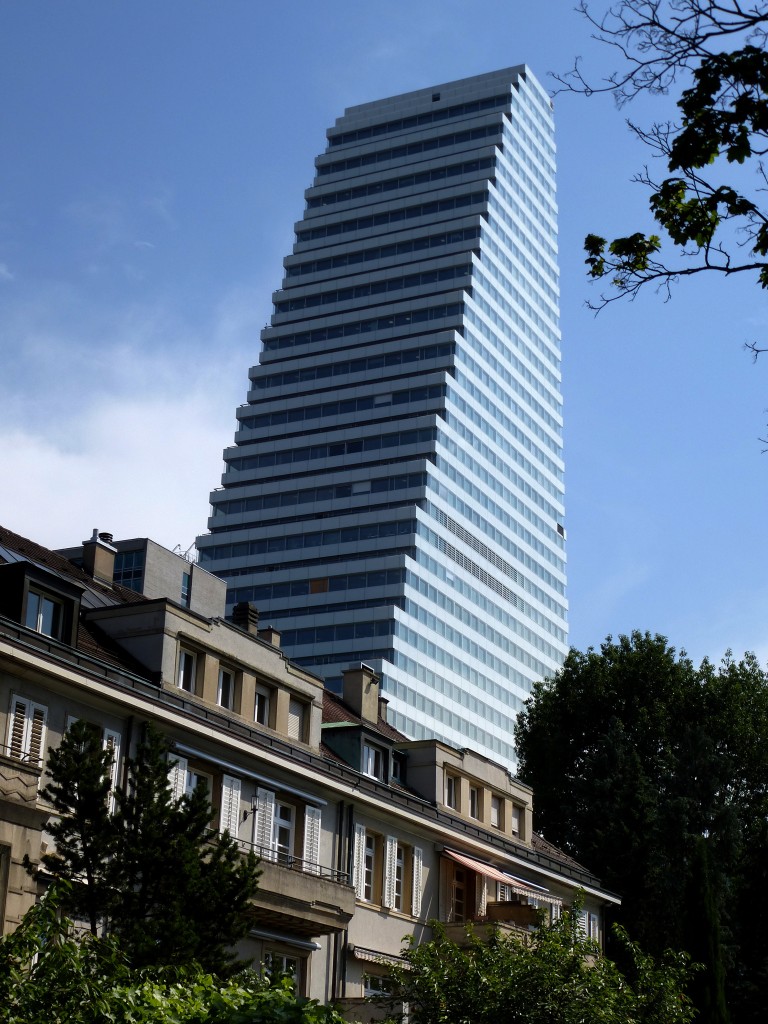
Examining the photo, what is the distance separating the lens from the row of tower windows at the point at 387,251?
7495 inches

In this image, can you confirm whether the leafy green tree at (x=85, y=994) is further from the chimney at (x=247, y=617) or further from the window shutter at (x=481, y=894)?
the window shutter at (x=481, y=894)

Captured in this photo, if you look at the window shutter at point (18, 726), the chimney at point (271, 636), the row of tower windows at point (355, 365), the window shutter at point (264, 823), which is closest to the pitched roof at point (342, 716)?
the chimney at point (271, 636)

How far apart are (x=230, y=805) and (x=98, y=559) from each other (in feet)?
31.1

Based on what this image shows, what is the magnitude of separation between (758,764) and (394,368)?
115m

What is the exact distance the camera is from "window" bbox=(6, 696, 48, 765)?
32125 millimetres

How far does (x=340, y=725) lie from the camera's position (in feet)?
154

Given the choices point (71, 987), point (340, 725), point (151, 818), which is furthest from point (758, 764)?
point (71, 987)

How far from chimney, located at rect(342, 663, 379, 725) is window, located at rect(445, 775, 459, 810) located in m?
3.59

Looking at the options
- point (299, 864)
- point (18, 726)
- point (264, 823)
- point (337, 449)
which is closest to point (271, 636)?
point (299, 864)

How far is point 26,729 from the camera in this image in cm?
3250

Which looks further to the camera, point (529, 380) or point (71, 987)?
point (529, 380)

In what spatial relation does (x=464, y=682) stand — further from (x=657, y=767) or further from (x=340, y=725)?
(x=340, y=725)

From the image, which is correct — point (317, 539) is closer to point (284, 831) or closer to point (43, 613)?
point (284, 831)

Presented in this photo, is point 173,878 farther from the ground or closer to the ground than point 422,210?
closer to the ground
